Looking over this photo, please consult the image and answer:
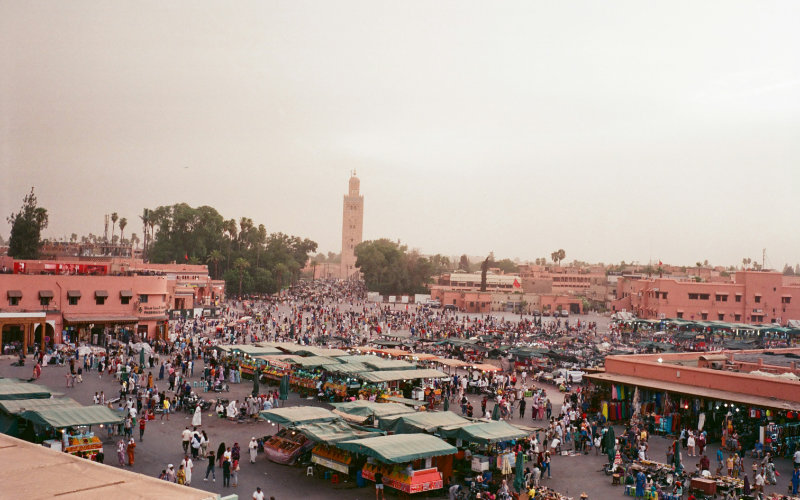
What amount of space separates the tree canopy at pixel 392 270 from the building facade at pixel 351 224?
290 feet

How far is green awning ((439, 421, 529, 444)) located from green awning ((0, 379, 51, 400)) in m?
10.9

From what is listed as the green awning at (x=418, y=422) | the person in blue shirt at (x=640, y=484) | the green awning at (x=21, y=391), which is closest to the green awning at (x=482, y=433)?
the green awning at (x=418, y=422)

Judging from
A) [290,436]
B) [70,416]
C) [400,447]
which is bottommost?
[290,436]

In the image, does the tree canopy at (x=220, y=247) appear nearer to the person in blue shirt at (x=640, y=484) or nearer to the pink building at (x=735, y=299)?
the pink building at (x=735, y=299)

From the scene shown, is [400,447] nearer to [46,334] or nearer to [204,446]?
[204,446]

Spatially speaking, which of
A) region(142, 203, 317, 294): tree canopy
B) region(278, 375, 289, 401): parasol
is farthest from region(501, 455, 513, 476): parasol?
region(142, 203, 317, 294): tree canopy

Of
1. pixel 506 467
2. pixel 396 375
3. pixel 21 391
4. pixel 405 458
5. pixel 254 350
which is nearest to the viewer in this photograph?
pixel 405 458

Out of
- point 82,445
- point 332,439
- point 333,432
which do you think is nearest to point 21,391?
point 82,445

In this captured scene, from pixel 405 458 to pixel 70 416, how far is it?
793 centimetres

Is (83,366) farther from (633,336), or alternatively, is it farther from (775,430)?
(633,336)

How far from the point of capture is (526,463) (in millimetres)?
18156

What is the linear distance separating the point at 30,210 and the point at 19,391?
1965 inches

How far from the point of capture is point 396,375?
80.1ft

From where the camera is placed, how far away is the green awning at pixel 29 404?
16.3 metres
